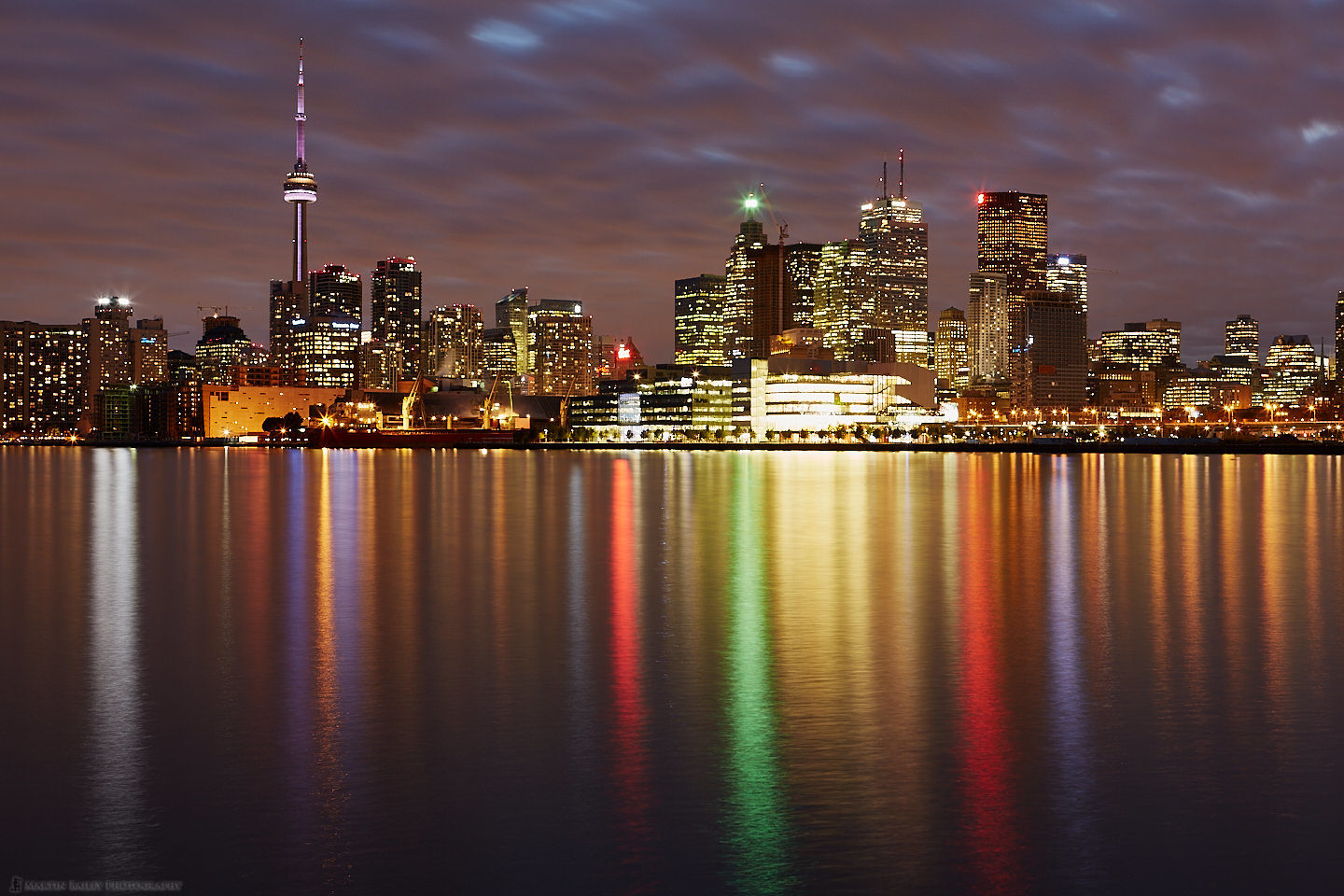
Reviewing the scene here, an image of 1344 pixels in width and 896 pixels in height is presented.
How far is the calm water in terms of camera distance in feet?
35.5

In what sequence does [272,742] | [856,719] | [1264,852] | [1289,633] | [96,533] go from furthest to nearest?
[96,533]
[1289,633]
[856,719]
[272,742]
[1264,852]

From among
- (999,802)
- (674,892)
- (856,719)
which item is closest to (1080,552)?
(856,719)

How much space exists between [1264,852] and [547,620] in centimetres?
1478

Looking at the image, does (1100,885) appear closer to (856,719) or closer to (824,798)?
(824,798)

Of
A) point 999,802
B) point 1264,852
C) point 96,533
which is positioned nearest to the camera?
point 1264,852

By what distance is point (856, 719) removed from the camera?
1554 cm

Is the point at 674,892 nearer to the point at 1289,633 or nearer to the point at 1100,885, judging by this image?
the point at 1100,885

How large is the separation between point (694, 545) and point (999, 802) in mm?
26894

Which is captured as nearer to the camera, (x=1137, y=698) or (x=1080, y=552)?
(x=1137, y=698)

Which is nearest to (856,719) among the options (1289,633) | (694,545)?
(1289,633)

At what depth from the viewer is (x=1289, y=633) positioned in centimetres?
2245

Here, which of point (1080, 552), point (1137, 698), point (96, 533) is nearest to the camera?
point (1137, 698)

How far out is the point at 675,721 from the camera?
50.8ft

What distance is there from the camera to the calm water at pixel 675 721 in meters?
10.8
